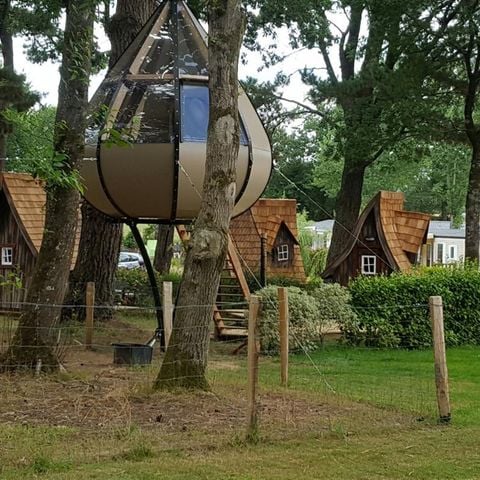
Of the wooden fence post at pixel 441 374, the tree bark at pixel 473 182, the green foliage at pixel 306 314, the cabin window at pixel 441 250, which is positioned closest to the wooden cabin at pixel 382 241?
the tree bark at pixel 473 182

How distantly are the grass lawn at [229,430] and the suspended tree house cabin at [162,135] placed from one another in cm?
309

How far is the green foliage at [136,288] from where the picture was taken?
23906mm

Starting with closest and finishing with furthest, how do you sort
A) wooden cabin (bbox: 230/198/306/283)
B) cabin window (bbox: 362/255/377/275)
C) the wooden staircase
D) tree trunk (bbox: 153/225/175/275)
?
the wooden staircase → cabin window (bbox: 362/255/377/275) → wooden cabin (bbox: 230/198/306/283) → tree trunk (bbox: 153/225/175/275)

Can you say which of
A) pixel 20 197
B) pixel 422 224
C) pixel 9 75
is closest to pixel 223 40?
pixel 9 75

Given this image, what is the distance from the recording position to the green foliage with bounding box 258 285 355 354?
14703 millimetres

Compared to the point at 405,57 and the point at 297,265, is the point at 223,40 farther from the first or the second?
the point at 297,265

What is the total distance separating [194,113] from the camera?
1305 cm

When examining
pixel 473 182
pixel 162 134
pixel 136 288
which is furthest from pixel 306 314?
pixel 136 288

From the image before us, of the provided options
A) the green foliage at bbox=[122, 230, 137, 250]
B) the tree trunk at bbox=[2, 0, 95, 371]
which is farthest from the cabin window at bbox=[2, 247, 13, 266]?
the green foliage at bbox=[122, 230, 137, 250]

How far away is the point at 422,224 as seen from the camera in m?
23.9

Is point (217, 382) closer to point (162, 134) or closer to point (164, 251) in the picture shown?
point (162, 134)

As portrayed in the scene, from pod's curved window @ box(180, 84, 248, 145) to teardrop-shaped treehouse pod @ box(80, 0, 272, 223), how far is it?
0.02m

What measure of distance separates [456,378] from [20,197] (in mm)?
14133

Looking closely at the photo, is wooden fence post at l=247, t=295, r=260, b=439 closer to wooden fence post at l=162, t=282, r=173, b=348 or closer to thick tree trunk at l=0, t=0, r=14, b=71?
wooden fence post at l=162, t=282, r=173, b=348
